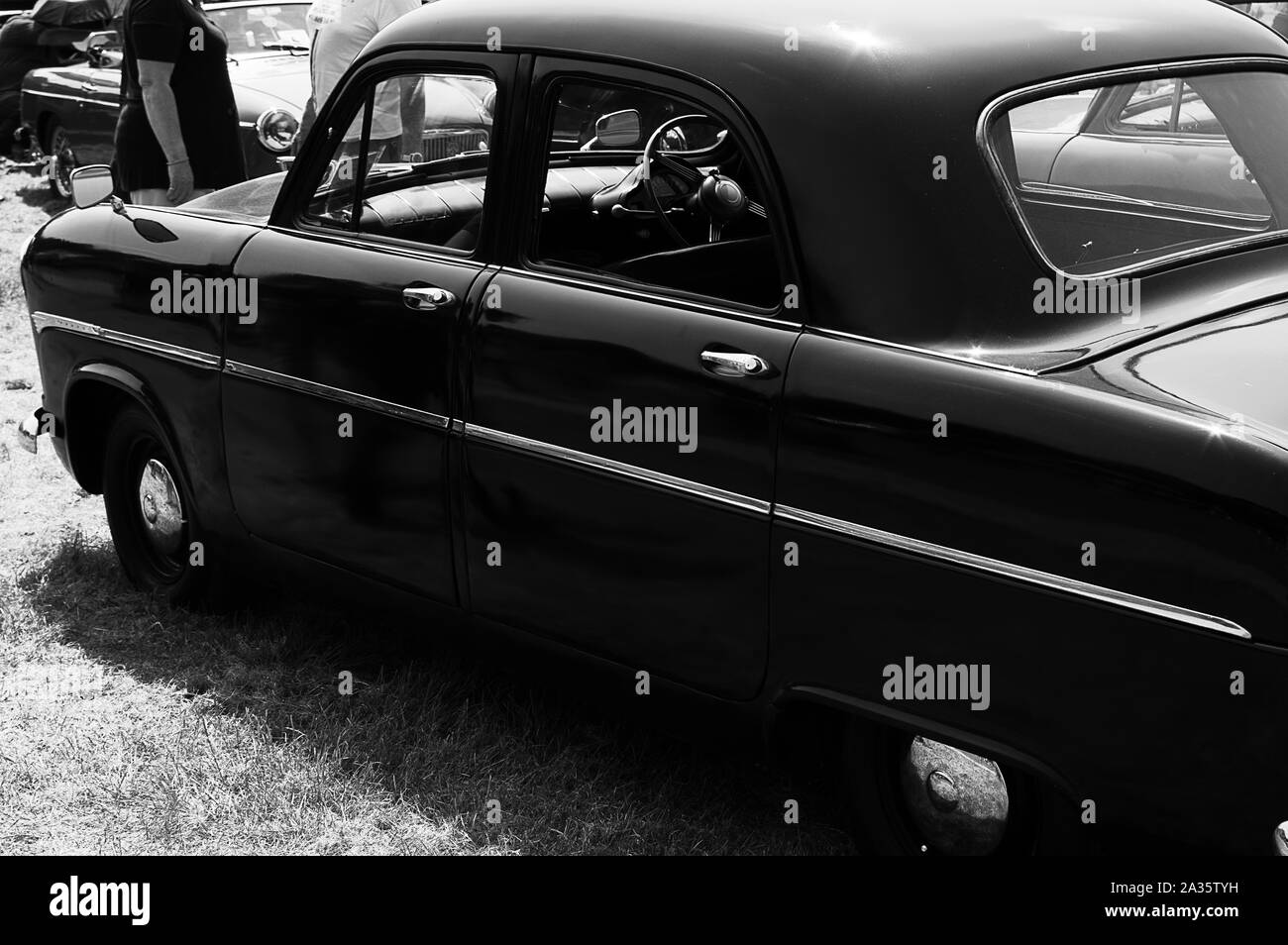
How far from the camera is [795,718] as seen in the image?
305 cm

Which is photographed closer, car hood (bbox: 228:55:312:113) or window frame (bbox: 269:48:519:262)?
window frame (bbox: 269:48:519:262)

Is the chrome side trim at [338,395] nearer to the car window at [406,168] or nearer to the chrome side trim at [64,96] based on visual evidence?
the car window at [406,168]

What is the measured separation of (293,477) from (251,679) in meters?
0.70

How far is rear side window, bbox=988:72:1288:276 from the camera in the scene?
2928mm

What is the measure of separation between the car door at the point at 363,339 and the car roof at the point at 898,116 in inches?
26.0

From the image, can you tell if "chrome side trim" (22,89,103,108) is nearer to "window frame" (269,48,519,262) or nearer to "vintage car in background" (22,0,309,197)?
"vintage car in background" (22,0,309,197)

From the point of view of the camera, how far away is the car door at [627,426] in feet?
9.71

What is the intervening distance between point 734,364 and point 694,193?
0.80 meters

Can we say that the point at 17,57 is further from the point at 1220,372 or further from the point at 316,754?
the point at 1220,372

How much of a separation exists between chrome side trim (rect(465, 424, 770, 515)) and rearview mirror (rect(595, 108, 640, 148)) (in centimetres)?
86

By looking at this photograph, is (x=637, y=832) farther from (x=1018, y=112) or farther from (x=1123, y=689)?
(x=1018, y=112)

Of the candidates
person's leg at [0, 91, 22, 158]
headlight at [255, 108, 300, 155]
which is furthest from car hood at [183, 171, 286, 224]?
person's leg at [0, 91, 22, 158]

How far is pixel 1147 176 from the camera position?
135 inches

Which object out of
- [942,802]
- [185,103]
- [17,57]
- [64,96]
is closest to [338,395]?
[942,802]
